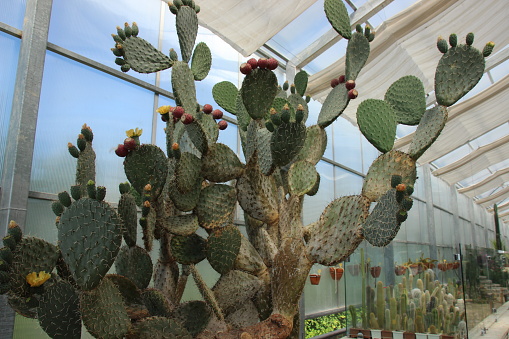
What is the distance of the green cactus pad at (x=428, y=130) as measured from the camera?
6.48 feet

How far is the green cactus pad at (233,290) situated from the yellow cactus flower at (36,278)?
794mm

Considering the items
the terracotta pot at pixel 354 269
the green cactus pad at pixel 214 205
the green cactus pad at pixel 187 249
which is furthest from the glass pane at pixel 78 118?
the terracotta pot at pixel 354 269

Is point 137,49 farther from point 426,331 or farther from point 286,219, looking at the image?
point 426,331

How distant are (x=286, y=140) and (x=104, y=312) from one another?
991 mm

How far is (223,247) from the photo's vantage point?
6.11 ft

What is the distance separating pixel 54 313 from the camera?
1.43 meters

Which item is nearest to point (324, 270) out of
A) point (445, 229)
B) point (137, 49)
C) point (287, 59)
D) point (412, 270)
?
point (412, 270)

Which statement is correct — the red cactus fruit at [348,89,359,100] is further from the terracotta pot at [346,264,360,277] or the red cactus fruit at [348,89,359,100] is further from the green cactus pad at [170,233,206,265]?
the terracotta pot at [346,264,360,277]

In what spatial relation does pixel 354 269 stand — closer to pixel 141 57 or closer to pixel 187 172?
pixel 187 172

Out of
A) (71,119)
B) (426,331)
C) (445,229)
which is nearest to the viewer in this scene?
(71,119)

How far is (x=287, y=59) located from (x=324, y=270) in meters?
2.96

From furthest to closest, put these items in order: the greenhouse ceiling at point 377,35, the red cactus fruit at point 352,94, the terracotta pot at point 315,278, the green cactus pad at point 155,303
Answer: the terracotta pot at point 315,278 < the greenhouse ceiling at point 377,35 < the red cactus fruit at point 352,94 < the green cactus pad at point 155,303

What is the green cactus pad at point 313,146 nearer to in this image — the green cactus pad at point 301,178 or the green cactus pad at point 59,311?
the green cactus pad at point 301,178

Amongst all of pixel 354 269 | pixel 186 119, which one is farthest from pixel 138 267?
pixel 354 269
